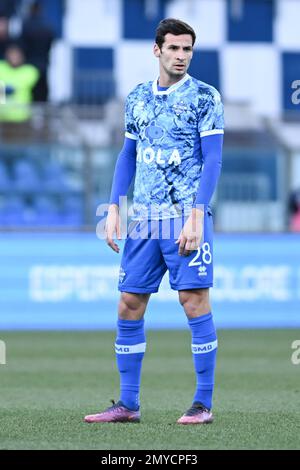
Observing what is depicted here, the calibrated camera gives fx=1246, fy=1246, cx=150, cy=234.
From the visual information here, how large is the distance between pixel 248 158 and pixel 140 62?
25.2 feet

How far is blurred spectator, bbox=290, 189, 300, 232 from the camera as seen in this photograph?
15312mm

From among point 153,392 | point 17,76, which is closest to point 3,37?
point 17,76

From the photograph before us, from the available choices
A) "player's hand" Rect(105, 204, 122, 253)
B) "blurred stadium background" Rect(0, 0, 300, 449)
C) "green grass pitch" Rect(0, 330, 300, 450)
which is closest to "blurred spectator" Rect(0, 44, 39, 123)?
"blurred stadium background" Rect(0, 0, 300, 449)

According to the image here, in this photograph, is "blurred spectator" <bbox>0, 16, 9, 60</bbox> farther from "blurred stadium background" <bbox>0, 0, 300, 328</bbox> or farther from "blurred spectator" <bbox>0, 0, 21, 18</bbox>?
"blurred spectator" <bbox>0, 0, 21, 18</bbox>

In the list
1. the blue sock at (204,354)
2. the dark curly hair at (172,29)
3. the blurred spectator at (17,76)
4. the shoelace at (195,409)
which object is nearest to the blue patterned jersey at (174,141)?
the dark curly hair at (172,29)

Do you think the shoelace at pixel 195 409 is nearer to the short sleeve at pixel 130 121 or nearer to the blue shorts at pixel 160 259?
the blue shorts at pixel 160 259

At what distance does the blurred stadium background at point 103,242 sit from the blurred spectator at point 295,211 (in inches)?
1.1

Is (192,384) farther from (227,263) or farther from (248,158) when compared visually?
(248,158)

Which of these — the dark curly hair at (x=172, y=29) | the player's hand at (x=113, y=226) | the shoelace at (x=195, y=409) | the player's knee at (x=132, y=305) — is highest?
the dark curly hair at (x=172, y=29)

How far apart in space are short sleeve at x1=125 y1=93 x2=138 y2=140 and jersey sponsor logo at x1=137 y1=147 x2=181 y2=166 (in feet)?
0.37

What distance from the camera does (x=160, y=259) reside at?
6527 millimetres

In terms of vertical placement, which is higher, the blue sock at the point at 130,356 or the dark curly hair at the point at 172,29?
the dark curly hair at the point at 172,29

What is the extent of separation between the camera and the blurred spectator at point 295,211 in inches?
603
